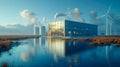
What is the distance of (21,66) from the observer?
1689 centimetres

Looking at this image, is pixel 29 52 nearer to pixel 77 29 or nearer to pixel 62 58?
pixel 62 58

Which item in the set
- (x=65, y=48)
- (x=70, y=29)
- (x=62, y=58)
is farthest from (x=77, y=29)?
(x=62, y=58)

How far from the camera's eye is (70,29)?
3851 inches

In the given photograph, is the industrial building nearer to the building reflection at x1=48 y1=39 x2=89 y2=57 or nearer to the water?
the building reflection at x1=48 y1=39 x2=89 y2=57

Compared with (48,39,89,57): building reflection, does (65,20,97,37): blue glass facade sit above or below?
above

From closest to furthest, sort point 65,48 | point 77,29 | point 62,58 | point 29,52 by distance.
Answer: point 62,58
point 29,52
point 65,48
point 77,29

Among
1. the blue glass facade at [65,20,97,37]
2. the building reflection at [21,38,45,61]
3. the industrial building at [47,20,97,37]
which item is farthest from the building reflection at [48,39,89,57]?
the blue glass facade at [65,20,97,37]

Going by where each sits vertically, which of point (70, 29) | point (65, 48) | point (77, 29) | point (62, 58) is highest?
point (77, 29)

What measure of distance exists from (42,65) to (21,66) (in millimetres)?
2260

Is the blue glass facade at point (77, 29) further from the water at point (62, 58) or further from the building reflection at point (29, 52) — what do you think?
the water at point (62, 58)

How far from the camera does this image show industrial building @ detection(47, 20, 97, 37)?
96.7 metres

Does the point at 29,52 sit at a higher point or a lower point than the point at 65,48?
lower

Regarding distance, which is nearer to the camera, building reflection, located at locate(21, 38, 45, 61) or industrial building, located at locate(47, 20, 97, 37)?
building reflection, located at locate(21, 38, 45, 61)

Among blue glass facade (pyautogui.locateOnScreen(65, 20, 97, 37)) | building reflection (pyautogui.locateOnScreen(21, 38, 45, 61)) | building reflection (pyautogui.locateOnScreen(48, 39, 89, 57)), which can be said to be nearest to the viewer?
building reflection (pyautogui.locateOnScreen(21, 38, 45, 61))
